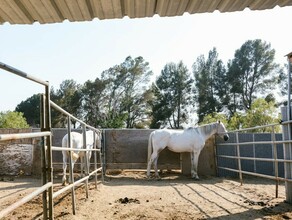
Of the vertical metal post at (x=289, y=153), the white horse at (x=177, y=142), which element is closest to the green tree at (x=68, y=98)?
the white horse at (x=177, y=142)

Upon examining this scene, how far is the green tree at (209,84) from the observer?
33.7m

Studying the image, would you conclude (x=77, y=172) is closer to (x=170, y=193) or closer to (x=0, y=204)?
(x=170, y=193)

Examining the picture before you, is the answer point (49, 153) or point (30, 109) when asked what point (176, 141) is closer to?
point (49, 153)

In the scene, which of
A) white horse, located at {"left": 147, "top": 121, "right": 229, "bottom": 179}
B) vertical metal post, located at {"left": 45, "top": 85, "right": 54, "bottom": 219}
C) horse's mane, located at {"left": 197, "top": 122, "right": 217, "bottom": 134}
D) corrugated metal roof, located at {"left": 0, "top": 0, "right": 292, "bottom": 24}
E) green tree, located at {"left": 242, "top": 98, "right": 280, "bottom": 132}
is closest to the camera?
corrugated metal roof, located at {"left": 0, "top": 0, "right": 292, "bottom": 24}

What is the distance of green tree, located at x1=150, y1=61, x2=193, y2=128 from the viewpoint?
111 ft

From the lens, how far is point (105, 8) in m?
2.29

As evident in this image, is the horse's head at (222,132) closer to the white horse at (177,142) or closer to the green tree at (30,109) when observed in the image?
the white horse at (177,142)

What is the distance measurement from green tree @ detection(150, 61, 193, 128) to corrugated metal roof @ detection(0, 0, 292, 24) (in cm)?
3100

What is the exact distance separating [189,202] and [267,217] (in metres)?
1.38

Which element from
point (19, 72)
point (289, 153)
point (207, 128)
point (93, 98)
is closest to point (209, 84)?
point (93, 98)

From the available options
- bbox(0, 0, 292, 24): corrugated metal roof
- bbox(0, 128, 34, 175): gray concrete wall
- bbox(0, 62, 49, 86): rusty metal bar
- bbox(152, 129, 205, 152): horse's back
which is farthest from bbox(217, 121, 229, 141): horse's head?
bbox(0, 62, 49, 86): rusty metal bar

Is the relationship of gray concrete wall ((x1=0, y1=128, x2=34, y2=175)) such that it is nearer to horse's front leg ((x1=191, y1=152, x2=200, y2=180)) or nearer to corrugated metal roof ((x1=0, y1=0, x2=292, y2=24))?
horse's front leg ((x1=191, y1=152, x2=200, y2=180))

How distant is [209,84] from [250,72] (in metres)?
4.25

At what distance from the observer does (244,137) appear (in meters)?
9.86
